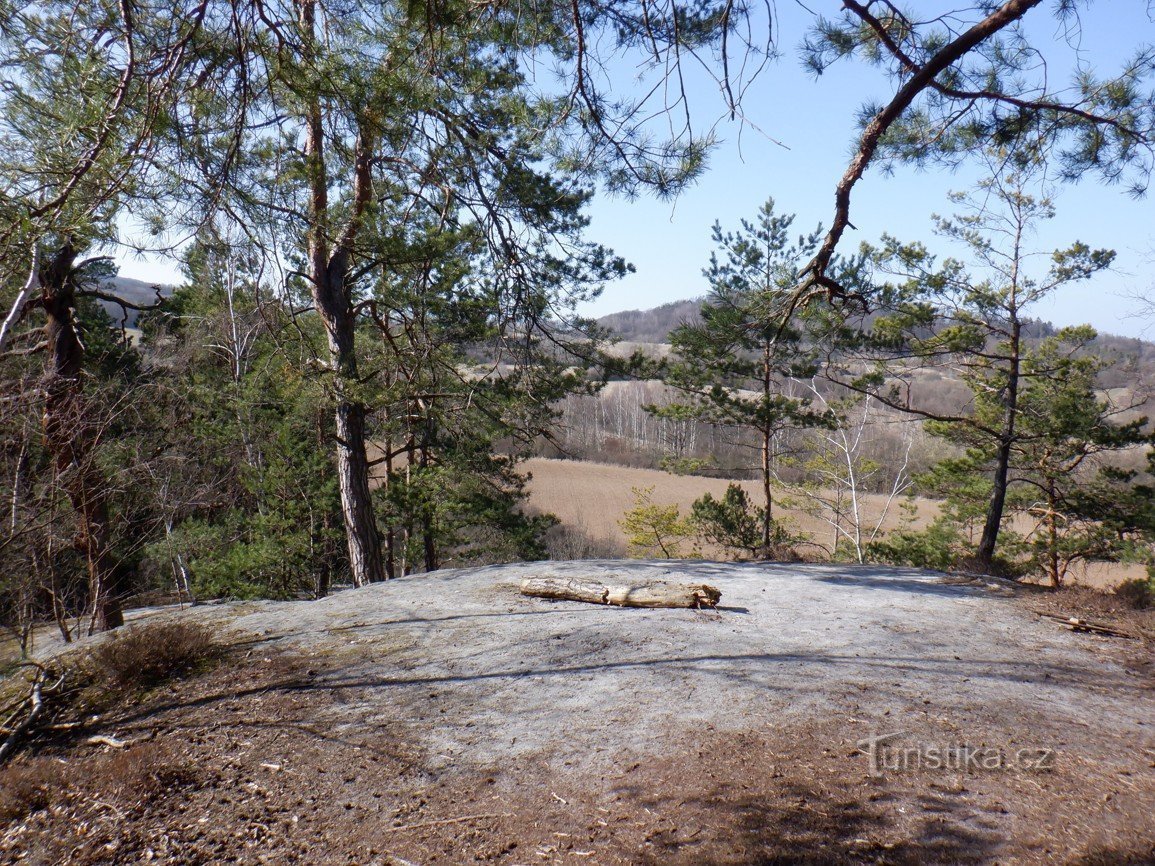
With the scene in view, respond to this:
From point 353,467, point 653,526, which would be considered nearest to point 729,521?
point 653,526

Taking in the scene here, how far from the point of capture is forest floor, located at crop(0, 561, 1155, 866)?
2822 mm

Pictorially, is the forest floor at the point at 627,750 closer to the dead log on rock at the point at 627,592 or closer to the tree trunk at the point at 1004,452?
the dead log on rock at the point at 627,592

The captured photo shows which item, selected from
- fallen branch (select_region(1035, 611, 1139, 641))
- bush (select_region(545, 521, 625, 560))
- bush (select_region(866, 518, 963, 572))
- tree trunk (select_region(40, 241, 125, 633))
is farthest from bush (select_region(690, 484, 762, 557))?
bush (select_region(545, 521, 625, 560))

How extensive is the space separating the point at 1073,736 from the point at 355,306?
8.28 m

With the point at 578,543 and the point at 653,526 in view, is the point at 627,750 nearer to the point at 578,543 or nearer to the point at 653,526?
the point at 653,526

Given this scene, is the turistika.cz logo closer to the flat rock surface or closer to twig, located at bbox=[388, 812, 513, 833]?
the flat rock surface

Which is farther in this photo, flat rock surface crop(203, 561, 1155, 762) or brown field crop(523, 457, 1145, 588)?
brown field crop(523, 457, 1145, 588)

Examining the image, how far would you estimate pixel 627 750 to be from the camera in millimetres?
3562

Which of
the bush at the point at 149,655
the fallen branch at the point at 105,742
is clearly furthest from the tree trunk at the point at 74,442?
the fallen branch at the point at 105,742

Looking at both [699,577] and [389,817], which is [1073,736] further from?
[699,577]

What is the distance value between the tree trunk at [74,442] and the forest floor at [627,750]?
2865mm

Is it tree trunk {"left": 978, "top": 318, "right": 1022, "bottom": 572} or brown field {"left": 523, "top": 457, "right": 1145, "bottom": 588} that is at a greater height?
tree trunk {"left": 978, "top": 318, "right": 1022, "bottom": 572}

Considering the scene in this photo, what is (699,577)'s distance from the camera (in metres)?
7.76

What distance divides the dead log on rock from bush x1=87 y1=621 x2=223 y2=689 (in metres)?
2.80
